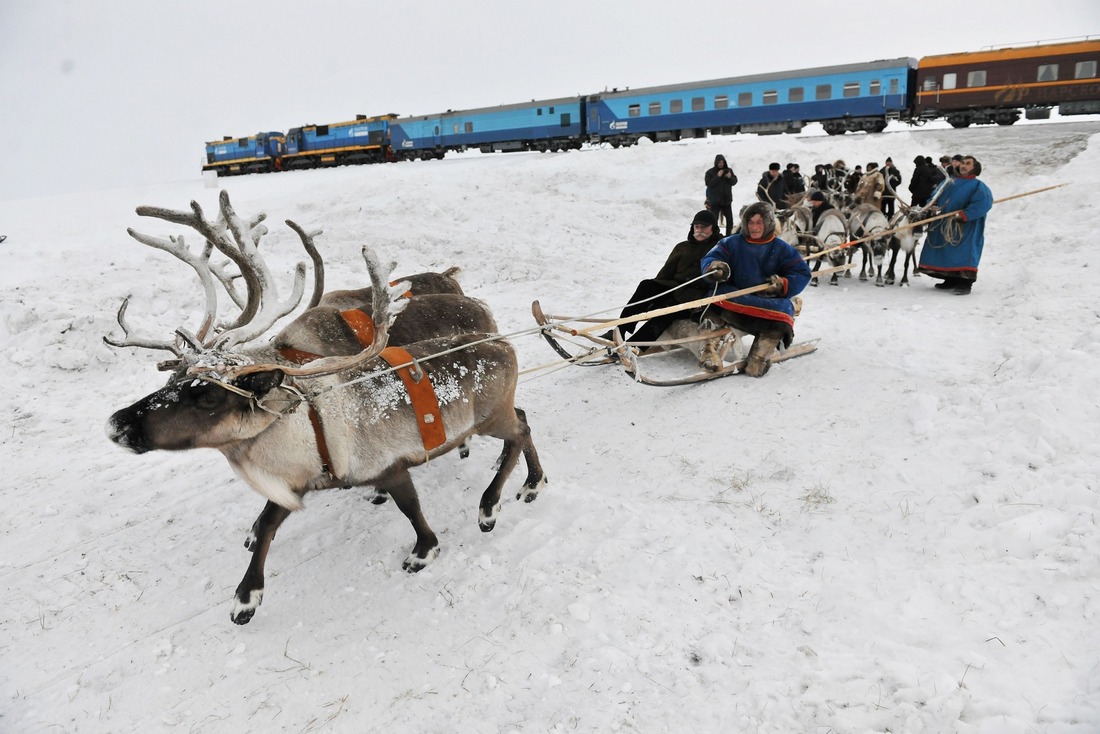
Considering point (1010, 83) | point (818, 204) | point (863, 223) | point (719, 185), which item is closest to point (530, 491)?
point (863, 223)

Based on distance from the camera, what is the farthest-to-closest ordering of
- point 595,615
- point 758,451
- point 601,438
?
point 601,438 → point 758,451 → point 595,615

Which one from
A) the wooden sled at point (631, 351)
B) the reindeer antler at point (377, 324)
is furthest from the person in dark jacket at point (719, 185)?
the reindeer antler at point (377, 324)

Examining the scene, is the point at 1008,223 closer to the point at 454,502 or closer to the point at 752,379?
the point at 752,379

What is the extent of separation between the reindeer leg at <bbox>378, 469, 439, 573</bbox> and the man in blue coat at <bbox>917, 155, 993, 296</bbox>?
823 centimetres

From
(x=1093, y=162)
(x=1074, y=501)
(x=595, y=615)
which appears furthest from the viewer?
(x=1093, y=162)

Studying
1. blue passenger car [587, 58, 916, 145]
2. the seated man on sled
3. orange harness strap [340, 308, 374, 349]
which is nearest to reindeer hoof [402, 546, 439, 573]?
orange harness strap [340, 308, 374, 349]

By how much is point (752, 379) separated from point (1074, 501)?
106 inches

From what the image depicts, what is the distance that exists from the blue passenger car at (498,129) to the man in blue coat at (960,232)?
21.2 m

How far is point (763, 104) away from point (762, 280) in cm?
2237

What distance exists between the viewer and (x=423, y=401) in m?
3.38

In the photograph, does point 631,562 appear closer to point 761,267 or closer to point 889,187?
A: point 761,267

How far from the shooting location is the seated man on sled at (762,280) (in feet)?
18.9

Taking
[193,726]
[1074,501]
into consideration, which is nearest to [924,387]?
[1074,501]

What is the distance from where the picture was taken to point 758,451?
14.9 ft
